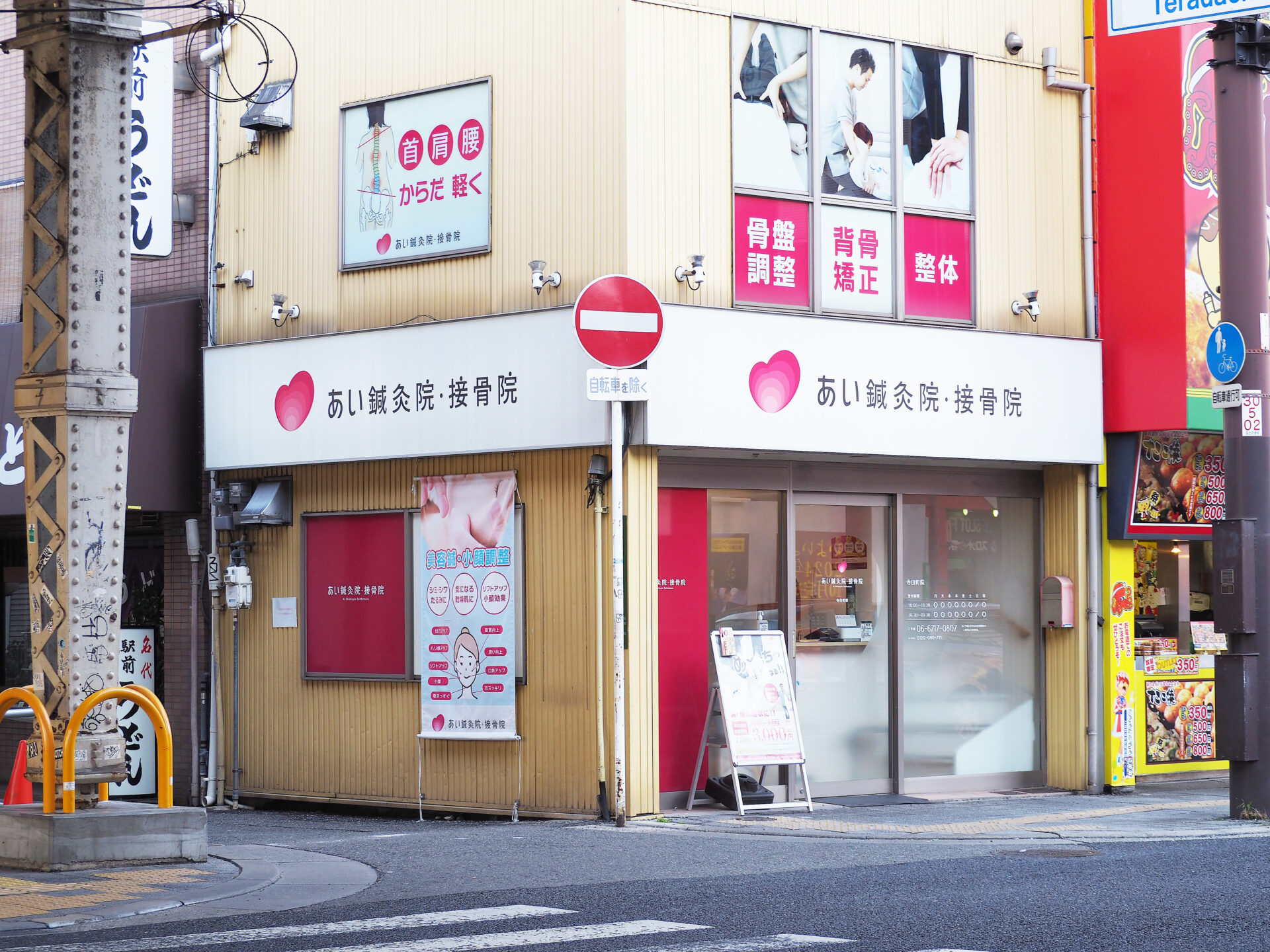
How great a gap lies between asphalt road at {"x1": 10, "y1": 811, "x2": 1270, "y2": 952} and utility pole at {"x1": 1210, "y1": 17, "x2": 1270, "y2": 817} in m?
2.07

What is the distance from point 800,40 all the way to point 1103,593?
224 inches

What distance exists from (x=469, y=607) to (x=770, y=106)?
479 centimetres

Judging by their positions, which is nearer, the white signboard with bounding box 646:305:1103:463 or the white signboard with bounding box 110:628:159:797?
the white signboard with bounding box 646:305:1103:463

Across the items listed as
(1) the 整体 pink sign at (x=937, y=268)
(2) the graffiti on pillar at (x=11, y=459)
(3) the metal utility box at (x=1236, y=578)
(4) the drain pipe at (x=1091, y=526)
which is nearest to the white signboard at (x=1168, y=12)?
(4) the drain pipe at (x=1091, y=526)

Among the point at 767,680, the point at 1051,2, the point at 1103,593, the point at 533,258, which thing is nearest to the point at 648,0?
the point at 533,258

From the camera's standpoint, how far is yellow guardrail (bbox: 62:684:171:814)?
10125mm

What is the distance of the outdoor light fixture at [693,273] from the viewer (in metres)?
13.2

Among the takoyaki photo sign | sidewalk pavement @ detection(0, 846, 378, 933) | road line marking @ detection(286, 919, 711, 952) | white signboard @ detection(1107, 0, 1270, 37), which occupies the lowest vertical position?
sidewalk pavement @ detection(0, 846, 378, 933)

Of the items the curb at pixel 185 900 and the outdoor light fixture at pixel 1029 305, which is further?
the outdoor light fixture at pixel 1029 305

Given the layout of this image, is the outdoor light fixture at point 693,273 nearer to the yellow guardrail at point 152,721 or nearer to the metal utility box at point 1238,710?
the metal utility box at point 1238,710

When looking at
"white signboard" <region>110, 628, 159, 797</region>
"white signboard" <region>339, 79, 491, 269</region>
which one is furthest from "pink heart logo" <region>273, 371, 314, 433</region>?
"white signboard" <region>110, 628, 159, 797</region>

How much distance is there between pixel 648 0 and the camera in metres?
13.2

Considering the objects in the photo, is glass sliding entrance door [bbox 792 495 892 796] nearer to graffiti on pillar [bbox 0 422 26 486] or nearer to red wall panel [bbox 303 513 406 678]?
red wall panel [bbox 303 513 406 678]

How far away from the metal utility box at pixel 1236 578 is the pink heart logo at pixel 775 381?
3437 mm
